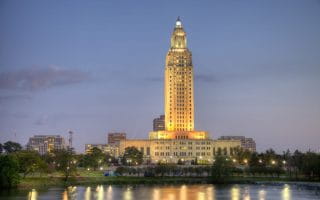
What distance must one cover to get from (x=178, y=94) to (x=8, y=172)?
110 m

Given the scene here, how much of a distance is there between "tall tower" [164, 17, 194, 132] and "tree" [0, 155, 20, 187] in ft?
348

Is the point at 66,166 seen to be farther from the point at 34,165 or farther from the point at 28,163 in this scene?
the point at 28,163

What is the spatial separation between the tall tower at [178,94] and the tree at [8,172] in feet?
348

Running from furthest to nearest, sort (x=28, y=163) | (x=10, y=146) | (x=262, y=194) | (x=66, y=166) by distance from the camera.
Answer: (x=10, y=146) → (x=66, y=166) → (x=28, y=163) → (x=262, y=194)

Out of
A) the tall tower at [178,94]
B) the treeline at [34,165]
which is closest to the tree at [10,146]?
the treeline at [34,165]

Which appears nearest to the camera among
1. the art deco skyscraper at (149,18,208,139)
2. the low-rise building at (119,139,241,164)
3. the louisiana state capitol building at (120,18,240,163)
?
the low-rise building at (119,139,241,164)

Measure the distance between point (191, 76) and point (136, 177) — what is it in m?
80.8

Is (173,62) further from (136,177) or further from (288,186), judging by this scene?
(288,186)

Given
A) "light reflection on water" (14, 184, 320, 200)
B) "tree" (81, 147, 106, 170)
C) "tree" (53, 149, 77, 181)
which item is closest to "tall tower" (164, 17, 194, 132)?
"tree" (81, 147, 106, 170)

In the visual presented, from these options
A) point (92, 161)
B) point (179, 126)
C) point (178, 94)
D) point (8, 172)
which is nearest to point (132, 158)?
point (179, 126)

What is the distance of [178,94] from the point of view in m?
194

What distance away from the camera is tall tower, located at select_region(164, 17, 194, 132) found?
193 meters

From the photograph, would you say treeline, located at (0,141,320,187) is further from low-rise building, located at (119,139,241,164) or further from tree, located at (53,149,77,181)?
low-rise building, located at (119,139,241,164)

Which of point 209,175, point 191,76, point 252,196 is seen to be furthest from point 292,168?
point 191,76
